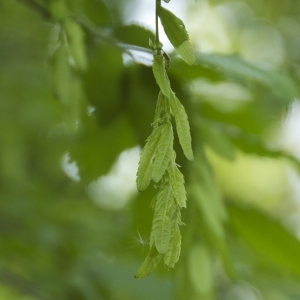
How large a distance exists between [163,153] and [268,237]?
1.54 ft

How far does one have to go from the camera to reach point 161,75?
1.44 feet

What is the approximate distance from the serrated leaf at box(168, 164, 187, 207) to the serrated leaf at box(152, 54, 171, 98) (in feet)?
0.15

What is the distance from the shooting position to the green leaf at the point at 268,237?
2.78 feet

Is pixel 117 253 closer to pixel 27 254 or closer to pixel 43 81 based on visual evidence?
pixel 27 254

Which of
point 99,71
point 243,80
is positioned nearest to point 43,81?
point 99,71

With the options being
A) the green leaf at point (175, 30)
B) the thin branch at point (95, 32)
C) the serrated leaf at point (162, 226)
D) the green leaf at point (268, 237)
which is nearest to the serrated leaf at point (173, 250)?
the serrated leaf at point (162, 226)

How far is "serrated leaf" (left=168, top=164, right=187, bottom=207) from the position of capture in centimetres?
42

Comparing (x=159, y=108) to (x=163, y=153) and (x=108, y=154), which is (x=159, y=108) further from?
(x=108, y=154)

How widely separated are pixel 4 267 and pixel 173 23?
80 centimetres

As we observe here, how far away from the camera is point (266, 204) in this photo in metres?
3.90

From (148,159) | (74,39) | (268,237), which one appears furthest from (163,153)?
(268,237)

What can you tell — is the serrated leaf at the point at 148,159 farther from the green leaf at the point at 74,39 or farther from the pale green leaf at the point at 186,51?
the green leaf at the point at 74,39

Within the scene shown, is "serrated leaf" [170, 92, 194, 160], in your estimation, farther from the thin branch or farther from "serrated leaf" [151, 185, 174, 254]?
the thin branch

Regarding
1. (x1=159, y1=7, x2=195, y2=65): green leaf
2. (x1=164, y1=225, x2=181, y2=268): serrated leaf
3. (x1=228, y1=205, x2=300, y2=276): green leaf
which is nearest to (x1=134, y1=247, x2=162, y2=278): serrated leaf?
(x1=164, y1=225, x2=181, y2=268): serrated leaf
